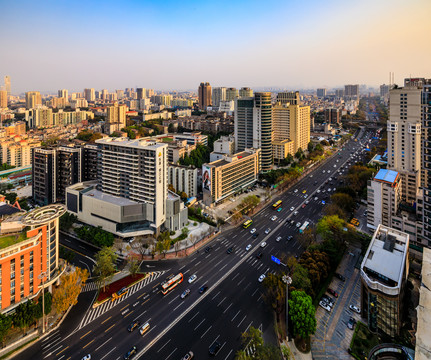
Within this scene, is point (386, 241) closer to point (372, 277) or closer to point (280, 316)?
point (372, 277)

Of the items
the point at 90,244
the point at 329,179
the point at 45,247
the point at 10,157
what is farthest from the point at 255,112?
the point at 10,157

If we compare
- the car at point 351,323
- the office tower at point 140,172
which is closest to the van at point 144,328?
the office tower at point 140,172

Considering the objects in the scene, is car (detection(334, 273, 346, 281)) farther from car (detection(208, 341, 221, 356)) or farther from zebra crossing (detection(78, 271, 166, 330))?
zebra crossing (detection(78, 271, 166, 330))

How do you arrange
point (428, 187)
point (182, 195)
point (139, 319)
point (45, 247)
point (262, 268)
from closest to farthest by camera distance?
point (139, 319) < point (45, 247) < point (428, 187) < point (262, 268) < point (182, 195)

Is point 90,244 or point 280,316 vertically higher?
point 90,244

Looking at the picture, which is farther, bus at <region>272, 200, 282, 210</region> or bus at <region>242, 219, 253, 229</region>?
bus at <region>272, 200, 282, 210</region>

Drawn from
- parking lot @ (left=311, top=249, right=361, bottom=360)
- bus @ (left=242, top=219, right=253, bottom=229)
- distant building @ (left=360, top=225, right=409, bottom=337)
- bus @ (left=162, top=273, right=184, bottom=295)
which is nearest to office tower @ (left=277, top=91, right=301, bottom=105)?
bus @ (left=242, top=219, right=253, bottom=229)
